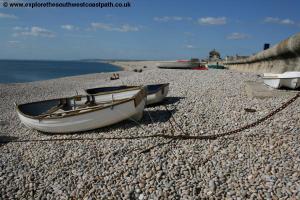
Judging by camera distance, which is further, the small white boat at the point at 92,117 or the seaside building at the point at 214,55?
the seaside building at the point at 214,55

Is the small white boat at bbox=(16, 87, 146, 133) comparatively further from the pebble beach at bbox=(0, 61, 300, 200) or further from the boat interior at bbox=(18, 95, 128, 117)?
the boat interior at bbox=(18, 95, 128, 117)

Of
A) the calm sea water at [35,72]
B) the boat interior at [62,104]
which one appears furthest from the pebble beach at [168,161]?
the calm sea water at [35,72]

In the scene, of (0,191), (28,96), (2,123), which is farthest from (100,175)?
(28,96)

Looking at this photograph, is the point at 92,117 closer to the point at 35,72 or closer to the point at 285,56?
the point at 285,56

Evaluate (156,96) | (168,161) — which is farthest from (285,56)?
(168,161)

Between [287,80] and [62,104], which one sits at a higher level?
[287,80]

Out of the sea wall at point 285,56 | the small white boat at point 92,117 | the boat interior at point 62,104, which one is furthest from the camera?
the boat interior at point 62,104

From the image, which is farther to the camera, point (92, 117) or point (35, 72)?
point (35, 72)

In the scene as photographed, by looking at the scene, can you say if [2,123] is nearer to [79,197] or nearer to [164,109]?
[164,109]

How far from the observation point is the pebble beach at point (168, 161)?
211 inches

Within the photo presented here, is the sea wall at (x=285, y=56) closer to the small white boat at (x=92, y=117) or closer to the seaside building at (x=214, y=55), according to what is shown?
the small white boat at (x=92, y=117)

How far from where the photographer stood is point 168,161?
643cm

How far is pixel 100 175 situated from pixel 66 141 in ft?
9.48

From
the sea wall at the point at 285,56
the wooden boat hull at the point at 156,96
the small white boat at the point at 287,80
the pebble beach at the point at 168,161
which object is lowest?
the pebble beach at the point at 168,161
